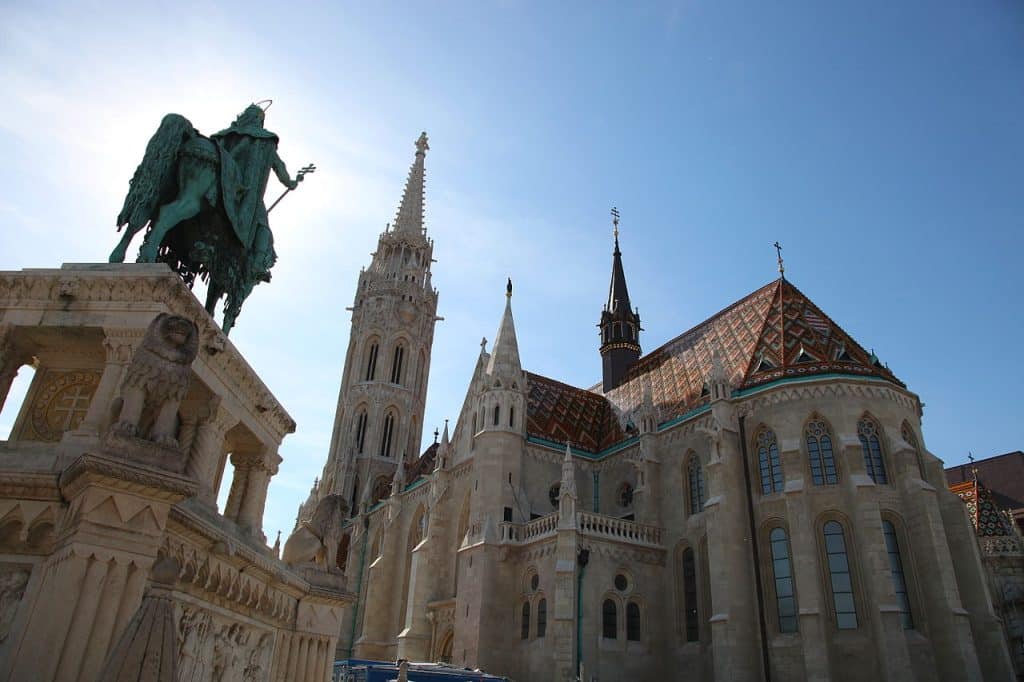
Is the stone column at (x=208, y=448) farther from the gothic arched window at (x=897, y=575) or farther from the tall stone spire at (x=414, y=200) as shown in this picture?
the tall stone spire at (x=414, y=200)

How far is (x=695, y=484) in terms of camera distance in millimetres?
27438

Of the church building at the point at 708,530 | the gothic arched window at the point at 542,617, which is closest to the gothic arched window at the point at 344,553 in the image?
the church building at the point at 708,530

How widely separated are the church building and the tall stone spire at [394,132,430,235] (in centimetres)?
2729

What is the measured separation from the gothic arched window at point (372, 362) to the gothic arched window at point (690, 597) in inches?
1261

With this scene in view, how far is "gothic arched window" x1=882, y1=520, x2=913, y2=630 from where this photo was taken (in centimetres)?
2130

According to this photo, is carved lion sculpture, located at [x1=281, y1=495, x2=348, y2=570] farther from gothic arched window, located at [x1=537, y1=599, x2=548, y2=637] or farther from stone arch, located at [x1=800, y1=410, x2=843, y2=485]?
stone arch, located at [x1=800, y1=410, x2=843, y2=485]

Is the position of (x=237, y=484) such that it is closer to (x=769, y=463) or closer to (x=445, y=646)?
(x=769, y=463)

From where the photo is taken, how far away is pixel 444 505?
32500mm

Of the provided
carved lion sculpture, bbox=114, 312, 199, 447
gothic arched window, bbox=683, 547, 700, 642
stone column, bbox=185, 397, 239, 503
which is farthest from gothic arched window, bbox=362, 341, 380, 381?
carved lion sculpture, bbox=114, 312, 199, 447

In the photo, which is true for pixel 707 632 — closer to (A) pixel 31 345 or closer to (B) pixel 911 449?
(B) pixel 911 449

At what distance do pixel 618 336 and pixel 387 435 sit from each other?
19624 millimetres

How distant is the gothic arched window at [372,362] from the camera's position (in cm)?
5294

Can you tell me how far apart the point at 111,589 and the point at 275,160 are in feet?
24.8

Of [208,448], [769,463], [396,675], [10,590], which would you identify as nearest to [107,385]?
[208,448]
